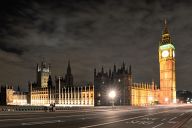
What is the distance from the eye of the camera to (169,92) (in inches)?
5295

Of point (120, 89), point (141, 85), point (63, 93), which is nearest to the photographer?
point (120, 89)

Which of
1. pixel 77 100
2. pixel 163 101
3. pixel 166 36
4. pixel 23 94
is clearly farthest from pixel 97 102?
pixel 23 94

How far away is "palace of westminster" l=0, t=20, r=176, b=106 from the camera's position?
368ft

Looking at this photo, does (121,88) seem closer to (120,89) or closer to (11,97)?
(120,89)

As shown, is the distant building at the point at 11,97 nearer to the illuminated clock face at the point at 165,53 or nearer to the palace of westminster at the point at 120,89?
the palace of westminster at the point at 120,89

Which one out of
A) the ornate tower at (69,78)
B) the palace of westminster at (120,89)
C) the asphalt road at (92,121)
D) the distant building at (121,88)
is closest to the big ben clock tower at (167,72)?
the palace of westminster at (120,89)

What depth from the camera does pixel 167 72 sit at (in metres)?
138

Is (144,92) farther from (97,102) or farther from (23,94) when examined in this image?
(23,94)

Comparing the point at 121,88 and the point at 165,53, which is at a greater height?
the point at 165,53

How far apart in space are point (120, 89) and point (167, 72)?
36.0 m

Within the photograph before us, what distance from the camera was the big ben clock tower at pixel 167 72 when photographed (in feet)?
442

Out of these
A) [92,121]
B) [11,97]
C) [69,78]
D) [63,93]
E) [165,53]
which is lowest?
[11,97]

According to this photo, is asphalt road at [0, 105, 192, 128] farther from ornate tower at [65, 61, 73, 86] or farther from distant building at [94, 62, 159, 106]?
ornate tower at [65, 61, 73, 86]

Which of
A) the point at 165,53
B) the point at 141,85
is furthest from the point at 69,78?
the point at 165,53
